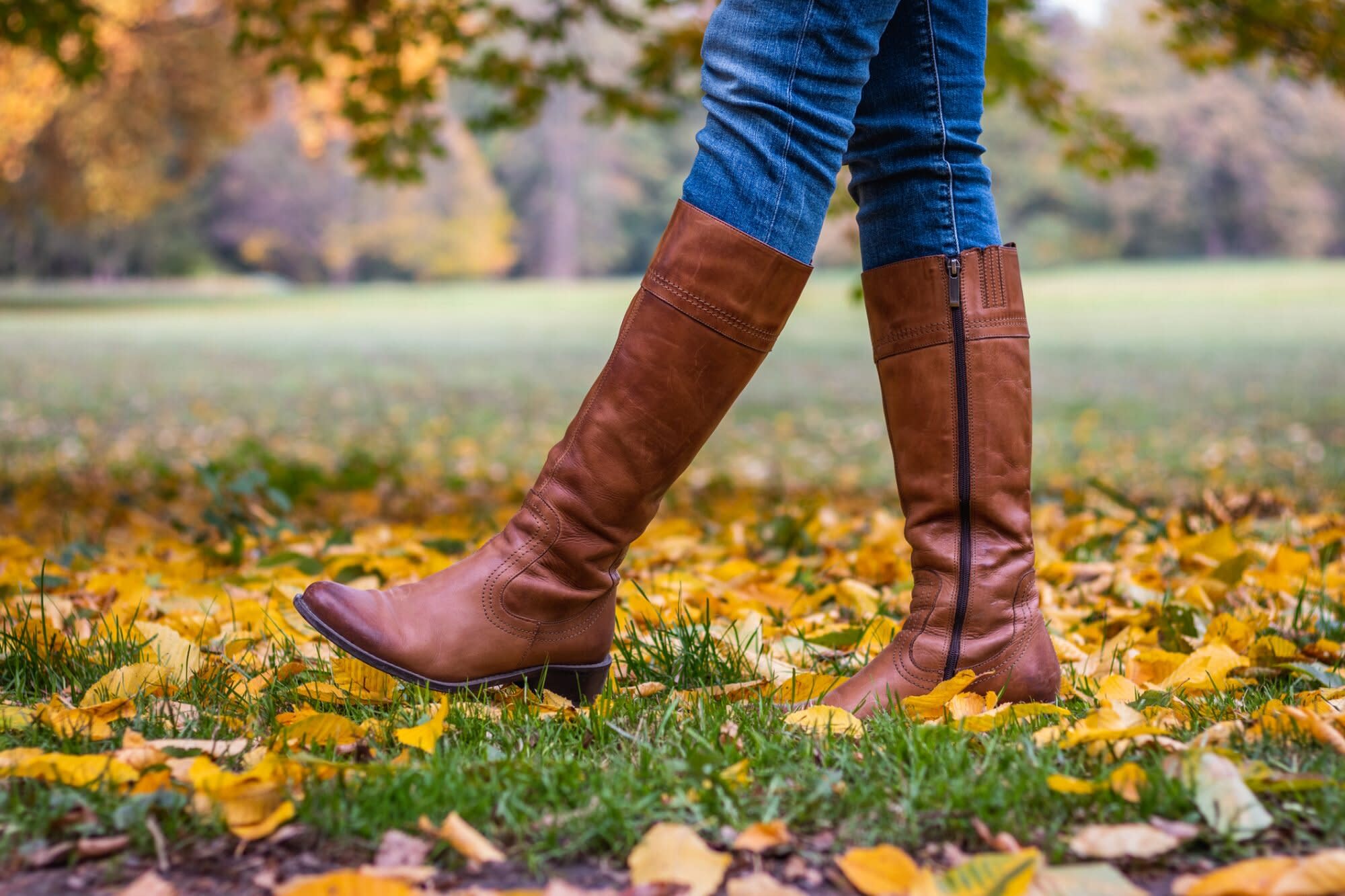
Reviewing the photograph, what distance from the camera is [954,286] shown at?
5.12 feet

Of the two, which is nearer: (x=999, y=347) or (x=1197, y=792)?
(x=1197, y=792)

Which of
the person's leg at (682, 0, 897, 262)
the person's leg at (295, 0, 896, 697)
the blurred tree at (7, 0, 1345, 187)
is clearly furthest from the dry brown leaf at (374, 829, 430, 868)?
the blurred tree at (7, 0, 1345, 187)

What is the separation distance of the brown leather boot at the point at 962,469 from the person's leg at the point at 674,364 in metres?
0.20

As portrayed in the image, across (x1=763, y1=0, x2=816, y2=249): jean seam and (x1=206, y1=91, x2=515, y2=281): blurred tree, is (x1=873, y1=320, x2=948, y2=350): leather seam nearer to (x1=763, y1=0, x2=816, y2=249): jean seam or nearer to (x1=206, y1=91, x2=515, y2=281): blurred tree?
(x1=763, y1=0, x2=816, y2=249): jean seam

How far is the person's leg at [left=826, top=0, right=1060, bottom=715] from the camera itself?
1.57 m

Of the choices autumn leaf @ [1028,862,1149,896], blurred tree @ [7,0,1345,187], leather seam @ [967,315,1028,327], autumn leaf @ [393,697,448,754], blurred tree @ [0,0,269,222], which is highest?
blurred tree @ [0,0,269,222]

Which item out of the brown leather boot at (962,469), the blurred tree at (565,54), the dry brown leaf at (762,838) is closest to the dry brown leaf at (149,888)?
the dry brown leaf at (762,838)

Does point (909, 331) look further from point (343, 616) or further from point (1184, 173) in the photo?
point (1184, 173)

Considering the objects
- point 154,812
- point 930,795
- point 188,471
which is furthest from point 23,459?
point 930,795

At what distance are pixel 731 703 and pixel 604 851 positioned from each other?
16.2 inches

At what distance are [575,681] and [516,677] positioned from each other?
0.09 meters

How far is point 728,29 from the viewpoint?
1460mm

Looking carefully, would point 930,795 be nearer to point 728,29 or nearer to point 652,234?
point 728,29

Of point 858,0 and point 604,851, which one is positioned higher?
point 858,0
